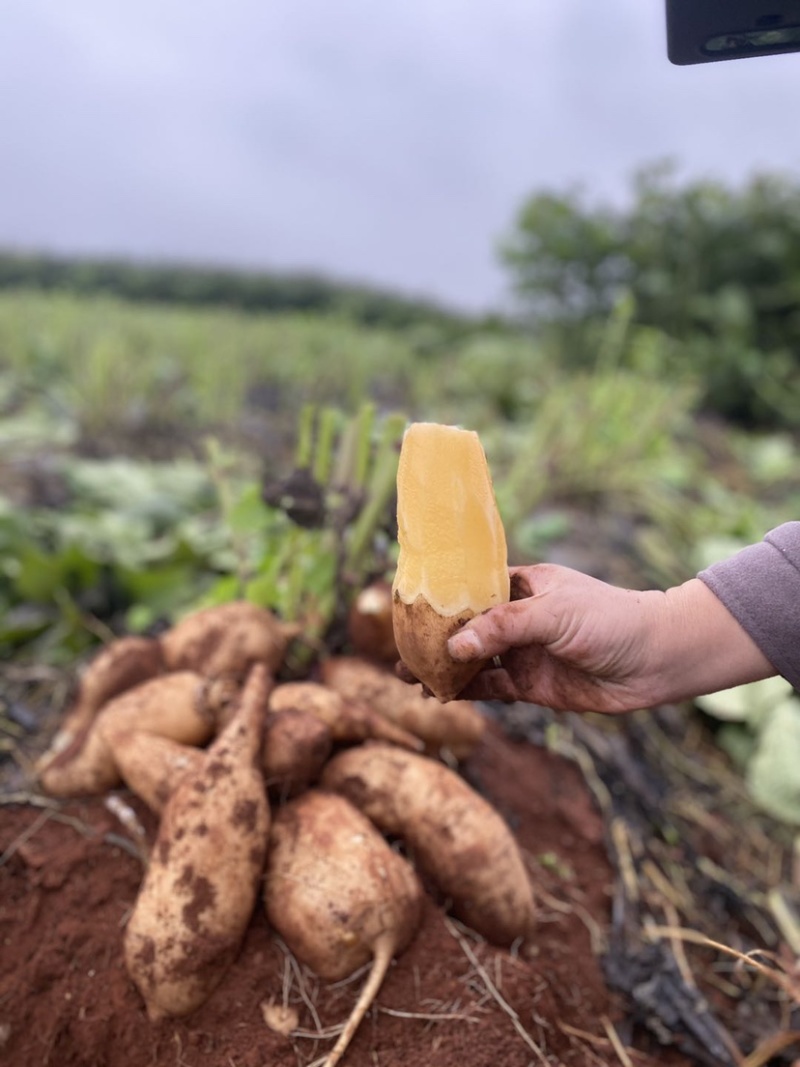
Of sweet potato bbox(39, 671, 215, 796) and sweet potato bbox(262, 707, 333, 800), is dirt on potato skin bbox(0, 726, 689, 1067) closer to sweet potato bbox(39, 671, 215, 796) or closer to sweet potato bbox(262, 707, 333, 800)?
sweet potato bbox(39, 671, 215, 796)

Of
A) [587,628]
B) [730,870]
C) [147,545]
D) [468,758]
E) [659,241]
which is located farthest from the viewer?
[659,241]

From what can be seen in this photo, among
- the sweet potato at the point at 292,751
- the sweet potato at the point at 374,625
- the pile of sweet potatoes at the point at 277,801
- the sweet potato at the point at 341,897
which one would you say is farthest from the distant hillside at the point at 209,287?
the sweet potato at the point at 341,897

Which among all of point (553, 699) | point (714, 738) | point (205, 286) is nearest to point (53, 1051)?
point (553, 699)

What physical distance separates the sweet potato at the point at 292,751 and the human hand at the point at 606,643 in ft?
1.38

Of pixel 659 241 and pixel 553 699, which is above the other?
pixel 553 699

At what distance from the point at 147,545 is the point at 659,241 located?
303 inches

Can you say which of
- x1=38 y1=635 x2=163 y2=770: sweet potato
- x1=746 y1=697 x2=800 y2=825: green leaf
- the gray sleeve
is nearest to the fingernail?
the gray sleeve

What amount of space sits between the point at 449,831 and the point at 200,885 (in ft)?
1.39

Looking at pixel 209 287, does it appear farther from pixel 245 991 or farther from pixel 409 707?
pixel 245 991

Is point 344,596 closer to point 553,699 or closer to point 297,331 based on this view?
point 553,699

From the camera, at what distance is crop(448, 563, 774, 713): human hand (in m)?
1.06

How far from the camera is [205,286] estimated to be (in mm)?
12945

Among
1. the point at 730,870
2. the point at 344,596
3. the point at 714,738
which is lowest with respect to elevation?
the point at 714,738

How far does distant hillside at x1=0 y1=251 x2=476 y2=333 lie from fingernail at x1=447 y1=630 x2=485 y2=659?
37.3ft
